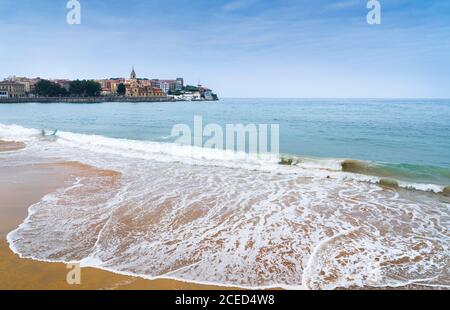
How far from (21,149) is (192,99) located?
530ft

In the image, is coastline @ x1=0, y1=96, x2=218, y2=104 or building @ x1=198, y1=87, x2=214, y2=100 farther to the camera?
building @ x1=198, y1=87, x2=214, y2=100

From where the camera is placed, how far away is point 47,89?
434 ft

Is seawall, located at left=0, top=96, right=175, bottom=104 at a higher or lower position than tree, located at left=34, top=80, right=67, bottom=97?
lower

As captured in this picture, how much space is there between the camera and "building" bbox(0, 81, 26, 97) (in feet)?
413

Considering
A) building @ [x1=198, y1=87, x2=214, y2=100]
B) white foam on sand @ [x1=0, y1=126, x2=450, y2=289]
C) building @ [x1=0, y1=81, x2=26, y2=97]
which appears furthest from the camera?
building @ [x1=198, y1=87, x2=214, y2=100]

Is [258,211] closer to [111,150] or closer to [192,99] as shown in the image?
[111,150]

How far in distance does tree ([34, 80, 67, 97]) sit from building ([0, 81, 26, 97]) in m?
5.11

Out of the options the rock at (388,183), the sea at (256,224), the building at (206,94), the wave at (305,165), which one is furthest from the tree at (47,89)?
the rock at (388,183)

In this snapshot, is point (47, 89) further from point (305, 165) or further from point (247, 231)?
point (247, 231)

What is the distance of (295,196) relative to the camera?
30.0ft

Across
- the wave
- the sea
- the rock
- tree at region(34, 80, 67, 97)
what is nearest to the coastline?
A: tree at region(34, 80, 67, 97)

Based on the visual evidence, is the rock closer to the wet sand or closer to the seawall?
the wet sand

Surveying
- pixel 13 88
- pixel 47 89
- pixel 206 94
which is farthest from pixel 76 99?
pixel 206 94
